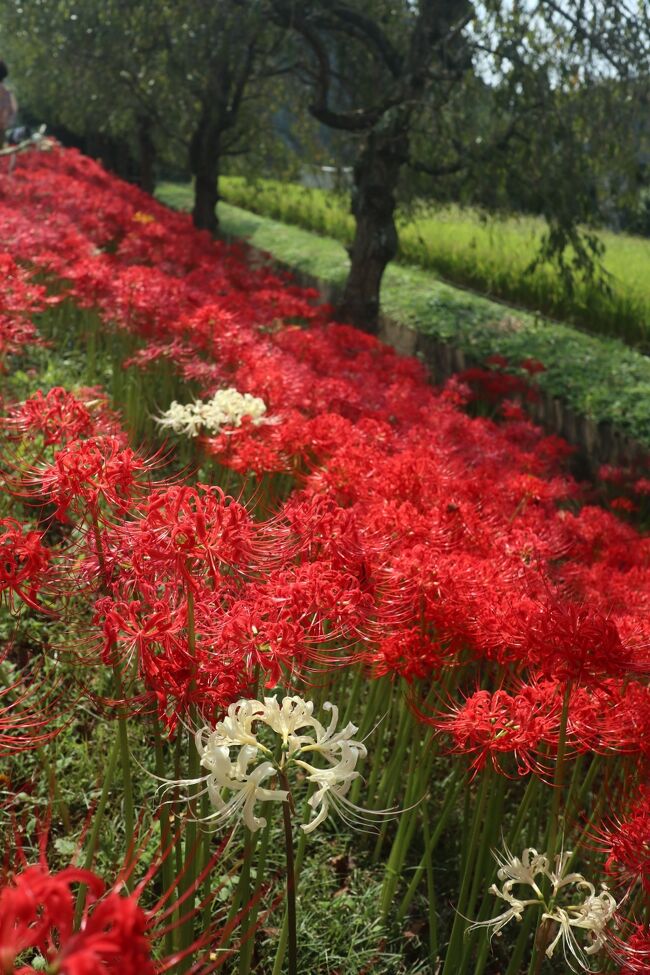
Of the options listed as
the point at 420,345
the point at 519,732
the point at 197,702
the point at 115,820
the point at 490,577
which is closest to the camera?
the point at 197,702

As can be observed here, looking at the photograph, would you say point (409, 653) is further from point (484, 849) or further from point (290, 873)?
point (290, 873)

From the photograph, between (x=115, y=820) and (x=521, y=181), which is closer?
(x=115, y=820)

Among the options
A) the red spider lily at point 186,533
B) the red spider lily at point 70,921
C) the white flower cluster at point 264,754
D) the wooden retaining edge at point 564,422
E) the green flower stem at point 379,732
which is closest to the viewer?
the red spider lily at point 70,921

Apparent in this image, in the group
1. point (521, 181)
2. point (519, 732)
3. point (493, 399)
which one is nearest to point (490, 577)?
point (519, 732)

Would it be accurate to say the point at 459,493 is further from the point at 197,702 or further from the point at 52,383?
the point at 52,383

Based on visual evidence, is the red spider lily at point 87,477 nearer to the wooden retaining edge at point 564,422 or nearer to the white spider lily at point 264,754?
the white spider lily at point 264,754

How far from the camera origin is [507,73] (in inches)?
327

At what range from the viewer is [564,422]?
8.08m

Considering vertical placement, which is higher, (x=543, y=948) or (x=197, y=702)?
(x=197, y=702)

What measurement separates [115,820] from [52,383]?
3313mm

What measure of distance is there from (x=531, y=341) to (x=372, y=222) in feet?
6.90

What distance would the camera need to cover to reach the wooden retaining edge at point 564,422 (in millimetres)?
7426

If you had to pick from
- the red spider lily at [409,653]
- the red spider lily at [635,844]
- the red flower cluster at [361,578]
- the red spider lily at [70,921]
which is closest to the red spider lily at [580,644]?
the red flower cluster at [361,578]

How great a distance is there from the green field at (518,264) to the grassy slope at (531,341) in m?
0.48
